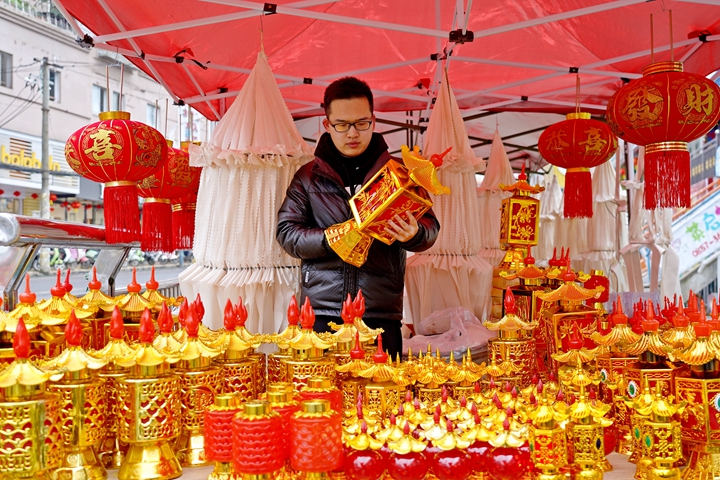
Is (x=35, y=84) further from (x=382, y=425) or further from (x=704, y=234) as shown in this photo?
(x=382, y=425)

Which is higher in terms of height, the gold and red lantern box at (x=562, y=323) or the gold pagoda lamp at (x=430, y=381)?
the gold and red lantern box at (x=562, y=323)

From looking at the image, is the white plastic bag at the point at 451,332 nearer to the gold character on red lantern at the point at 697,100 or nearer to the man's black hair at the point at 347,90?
the man's black hair at the point at 347,90

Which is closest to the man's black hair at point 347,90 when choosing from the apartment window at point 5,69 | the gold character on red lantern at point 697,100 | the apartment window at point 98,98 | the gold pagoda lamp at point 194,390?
the gold pagoda lamp at point 194,390

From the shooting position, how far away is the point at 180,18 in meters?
3.62

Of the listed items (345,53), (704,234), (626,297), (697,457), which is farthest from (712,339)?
(704,234)

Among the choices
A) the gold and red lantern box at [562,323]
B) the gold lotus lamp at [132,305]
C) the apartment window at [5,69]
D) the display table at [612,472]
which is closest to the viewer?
the display table at [612,472]

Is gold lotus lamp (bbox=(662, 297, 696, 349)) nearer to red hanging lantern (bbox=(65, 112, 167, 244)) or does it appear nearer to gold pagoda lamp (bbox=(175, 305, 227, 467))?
gold pagoda lamp (bbox=(175, 305, 227, 467))

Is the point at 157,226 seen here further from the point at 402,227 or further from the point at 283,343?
the point at 283,343

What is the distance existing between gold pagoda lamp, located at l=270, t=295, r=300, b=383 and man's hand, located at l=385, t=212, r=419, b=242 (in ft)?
1.45

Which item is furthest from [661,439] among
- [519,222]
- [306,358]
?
[519,222]

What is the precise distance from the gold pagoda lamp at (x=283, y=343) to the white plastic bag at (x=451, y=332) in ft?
4.61

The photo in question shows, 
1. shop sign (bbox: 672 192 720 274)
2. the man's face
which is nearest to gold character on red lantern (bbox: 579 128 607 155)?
the man's face

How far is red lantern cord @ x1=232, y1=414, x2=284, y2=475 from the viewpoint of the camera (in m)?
1.11

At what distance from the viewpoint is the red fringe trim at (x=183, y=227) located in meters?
4.23
